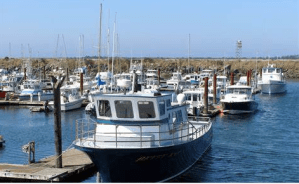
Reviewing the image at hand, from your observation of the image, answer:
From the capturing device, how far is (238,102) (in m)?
52.8

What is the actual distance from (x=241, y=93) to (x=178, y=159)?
105 feet

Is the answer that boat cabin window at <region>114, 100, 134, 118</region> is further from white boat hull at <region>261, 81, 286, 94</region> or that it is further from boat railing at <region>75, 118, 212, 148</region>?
white boat hull at <region>261, 81, 286, 94</region>

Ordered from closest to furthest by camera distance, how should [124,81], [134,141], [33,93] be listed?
1. [134,141]
2. [33,93]
3. [124,81]

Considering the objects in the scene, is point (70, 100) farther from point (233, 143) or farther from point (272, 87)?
point (272, 87)

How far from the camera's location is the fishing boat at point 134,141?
2188cm

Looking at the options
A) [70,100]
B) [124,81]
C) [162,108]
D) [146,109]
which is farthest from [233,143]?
[124,81]

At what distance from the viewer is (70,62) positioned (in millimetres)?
146625

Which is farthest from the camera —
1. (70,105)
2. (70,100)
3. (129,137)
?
(70,100)

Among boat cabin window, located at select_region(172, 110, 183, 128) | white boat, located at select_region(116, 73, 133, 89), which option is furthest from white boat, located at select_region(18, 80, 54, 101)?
boat cabin window, located at select_region(172, 110, 183, 128)

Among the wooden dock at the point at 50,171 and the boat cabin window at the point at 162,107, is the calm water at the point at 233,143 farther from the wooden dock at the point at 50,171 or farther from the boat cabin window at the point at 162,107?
the boat cabin window at the point at 162,107

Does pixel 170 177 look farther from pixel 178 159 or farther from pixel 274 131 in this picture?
pixel 274 131

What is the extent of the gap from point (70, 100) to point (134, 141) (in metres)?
38.0

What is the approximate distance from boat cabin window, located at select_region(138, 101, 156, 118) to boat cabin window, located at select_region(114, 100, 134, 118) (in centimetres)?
45

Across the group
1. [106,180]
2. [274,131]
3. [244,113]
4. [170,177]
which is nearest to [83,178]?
[106,180]
